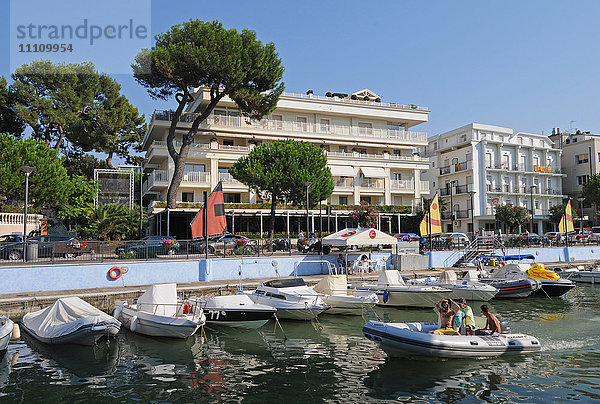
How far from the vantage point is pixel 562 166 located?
69.0m

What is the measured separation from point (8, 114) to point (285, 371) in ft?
164

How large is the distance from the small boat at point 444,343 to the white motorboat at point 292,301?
5185mm

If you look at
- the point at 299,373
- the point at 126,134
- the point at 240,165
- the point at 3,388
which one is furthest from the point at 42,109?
the point at 299,373

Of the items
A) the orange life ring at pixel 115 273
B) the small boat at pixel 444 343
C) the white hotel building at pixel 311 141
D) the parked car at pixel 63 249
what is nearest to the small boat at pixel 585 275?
the small boat at pixel 444 343

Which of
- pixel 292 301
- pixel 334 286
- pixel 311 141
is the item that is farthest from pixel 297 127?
pixel 292 301

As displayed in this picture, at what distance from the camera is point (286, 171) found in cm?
3975

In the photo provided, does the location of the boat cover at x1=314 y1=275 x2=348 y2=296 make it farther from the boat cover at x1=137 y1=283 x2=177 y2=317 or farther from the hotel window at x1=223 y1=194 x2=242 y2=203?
the hotel window at x1=223 y1=194 x2=242 y2=203

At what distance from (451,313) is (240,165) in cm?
2980

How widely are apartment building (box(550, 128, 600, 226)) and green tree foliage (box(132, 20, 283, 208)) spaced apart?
47.0 meters

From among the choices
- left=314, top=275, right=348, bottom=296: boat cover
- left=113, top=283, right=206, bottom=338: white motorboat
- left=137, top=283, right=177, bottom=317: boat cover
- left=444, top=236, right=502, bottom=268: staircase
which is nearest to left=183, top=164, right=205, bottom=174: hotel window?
left=444, top=236, right=502, bottom=268: staircase

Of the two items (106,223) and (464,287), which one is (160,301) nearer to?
(464,287)

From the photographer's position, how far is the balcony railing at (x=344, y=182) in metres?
51.9

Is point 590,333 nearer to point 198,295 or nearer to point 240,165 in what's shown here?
point 198,295

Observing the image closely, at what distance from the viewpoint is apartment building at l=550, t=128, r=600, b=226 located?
63938 millimetres
